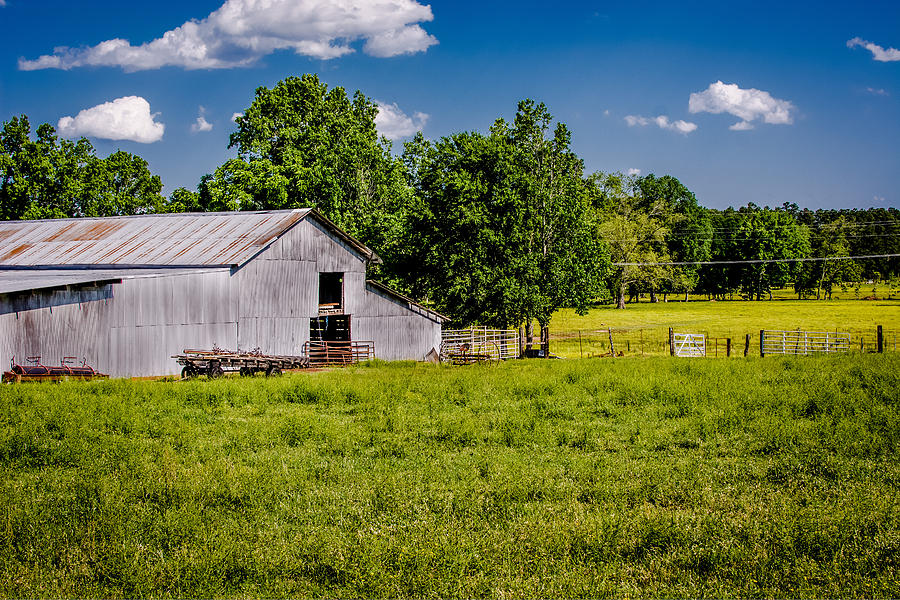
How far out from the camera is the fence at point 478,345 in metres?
39.8

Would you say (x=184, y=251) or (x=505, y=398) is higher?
(x=184, y=251)

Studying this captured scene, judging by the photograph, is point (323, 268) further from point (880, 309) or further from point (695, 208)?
point (695, 208)

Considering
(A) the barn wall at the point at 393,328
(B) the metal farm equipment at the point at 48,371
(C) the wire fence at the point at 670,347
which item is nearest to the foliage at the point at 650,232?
(C) the wire fence at the point at 670,347

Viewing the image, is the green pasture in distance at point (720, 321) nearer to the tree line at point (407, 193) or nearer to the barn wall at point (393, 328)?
the tree line at point (407, 193)

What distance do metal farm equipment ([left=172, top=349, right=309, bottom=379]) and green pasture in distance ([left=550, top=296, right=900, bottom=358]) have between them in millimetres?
23199

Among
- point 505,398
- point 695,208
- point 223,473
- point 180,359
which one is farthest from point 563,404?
point 695,208

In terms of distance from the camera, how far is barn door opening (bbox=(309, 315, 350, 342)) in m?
37.8

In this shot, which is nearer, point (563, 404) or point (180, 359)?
point (563, 404)

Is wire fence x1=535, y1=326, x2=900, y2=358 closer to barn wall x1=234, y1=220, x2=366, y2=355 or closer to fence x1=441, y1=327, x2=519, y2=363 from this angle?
fence x1=441, y1=327, x2=519, y2=363

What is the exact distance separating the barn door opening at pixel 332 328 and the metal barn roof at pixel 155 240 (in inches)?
163

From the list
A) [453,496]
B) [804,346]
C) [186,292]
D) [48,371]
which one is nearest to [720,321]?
[804,346]

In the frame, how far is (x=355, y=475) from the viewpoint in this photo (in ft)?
37.5

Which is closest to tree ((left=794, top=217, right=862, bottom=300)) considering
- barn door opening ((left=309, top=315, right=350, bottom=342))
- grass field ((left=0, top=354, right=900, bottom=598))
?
barn door opening ((left=309, top=315, right=350, bottom=342))

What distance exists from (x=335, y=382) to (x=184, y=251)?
15507 millimetres
